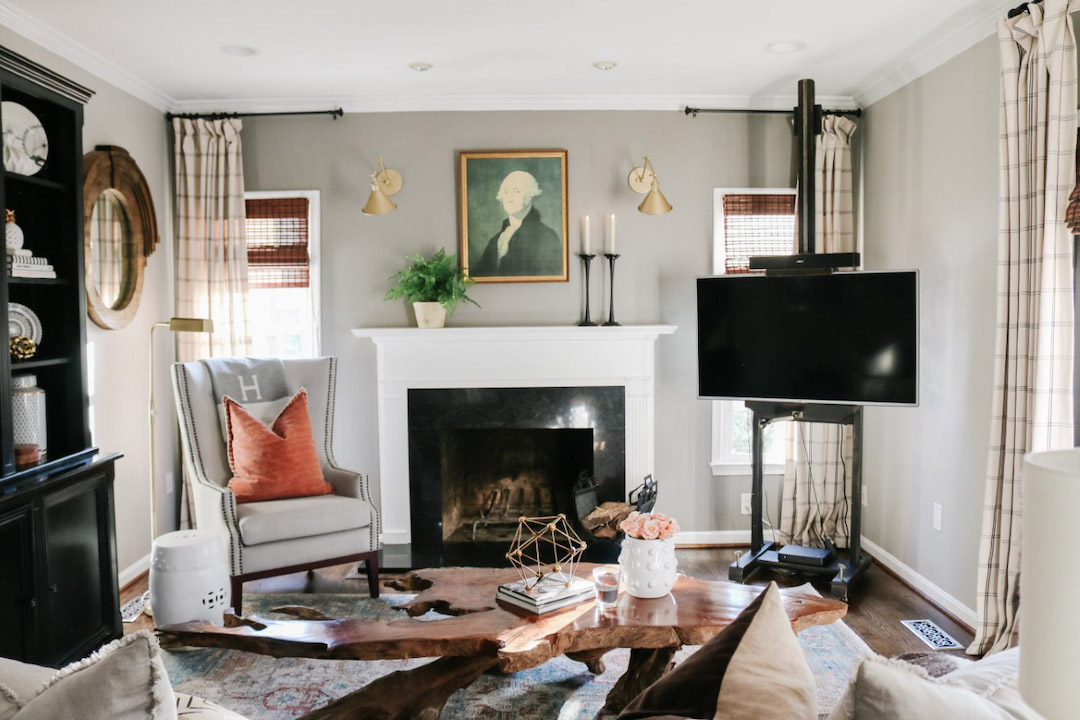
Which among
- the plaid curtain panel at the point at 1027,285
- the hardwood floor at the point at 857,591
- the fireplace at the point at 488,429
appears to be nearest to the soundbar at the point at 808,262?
the plaid curtain panel at the point at 1027,285

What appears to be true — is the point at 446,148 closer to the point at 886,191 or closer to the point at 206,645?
the point at 886,191

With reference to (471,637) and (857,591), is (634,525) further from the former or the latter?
(857,591)

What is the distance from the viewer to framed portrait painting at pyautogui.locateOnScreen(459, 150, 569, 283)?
454cm

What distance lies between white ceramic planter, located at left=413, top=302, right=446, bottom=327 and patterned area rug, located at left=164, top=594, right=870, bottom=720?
1.84m

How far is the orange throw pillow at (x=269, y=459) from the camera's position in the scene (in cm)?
375

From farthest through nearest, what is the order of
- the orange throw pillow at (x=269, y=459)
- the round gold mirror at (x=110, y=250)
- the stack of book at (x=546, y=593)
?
the round gold mirror at (x=110, y=250) < the orange throw pillow at (x=269, y=459) < the stack of book at (x=546, y=593)

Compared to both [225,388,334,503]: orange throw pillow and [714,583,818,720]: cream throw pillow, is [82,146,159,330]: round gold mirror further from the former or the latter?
[714,583,818,720]: cream throw pillow

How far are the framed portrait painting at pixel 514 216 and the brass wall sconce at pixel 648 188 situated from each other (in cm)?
40

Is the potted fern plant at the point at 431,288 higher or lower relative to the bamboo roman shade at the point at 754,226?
lower

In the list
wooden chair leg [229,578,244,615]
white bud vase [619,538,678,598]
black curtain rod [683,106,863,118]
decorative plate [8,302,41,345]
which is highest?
black curtain rod [683,106,863,118]

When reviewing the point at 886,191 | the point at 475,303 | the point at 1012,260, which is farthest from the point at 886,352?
the point at 475,303

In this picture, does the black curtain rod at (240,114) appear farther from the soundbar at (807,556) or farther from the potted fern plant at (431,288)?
the soundbar at (807,556)

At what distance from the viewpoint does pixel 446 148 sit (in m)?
4.56

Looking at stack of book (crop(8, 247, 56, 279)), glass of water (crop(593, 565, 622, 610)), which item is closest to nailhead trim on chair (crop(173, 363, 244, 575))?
stack of book (crop(8, 247, 56, 279))
